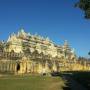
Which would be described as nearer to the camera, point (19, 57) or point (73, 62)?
point (19, 57)

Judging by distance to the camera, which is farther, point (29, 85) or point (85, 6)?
point (29, 85)

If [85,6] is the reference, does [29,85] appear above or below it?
below

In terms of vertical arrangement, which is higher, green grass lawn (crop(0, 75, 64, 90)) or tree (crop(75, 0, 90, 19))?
tree (crop(75, 0, 90, 19))

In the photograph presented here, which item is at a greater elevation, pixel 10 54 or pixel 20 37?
pixel 20 37

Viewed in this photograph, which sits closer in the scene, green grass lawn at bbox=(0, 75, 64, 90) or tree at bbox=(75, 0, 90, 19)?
tree at bbox=(75, 0, 90, 19)

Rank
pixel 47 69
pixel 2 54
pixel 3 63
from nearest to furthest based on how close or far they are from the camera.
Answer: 1. pixel 3 63
2. pixel 2 54
3. pixel 47 69

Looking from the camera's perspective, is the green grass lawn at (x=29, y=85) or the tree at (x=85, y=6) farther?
the green grass lawn at (x=29, y=85)

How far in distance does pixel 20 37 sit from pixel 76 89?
14760cm

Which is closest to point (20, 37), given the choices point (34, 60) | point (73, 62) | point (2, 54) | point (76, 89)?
point (73, 62)

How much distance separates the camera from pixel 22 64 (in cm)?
11006

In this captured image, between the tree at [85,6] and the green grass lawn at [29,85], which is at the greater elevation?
the tree at [85,6]

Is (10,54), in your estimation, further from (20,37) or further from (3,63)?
(20,37)

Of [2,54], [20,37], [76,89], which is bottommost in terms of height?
[76,89]

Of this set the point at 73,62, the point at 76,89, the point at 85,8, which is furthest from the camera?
the point at 73,62
